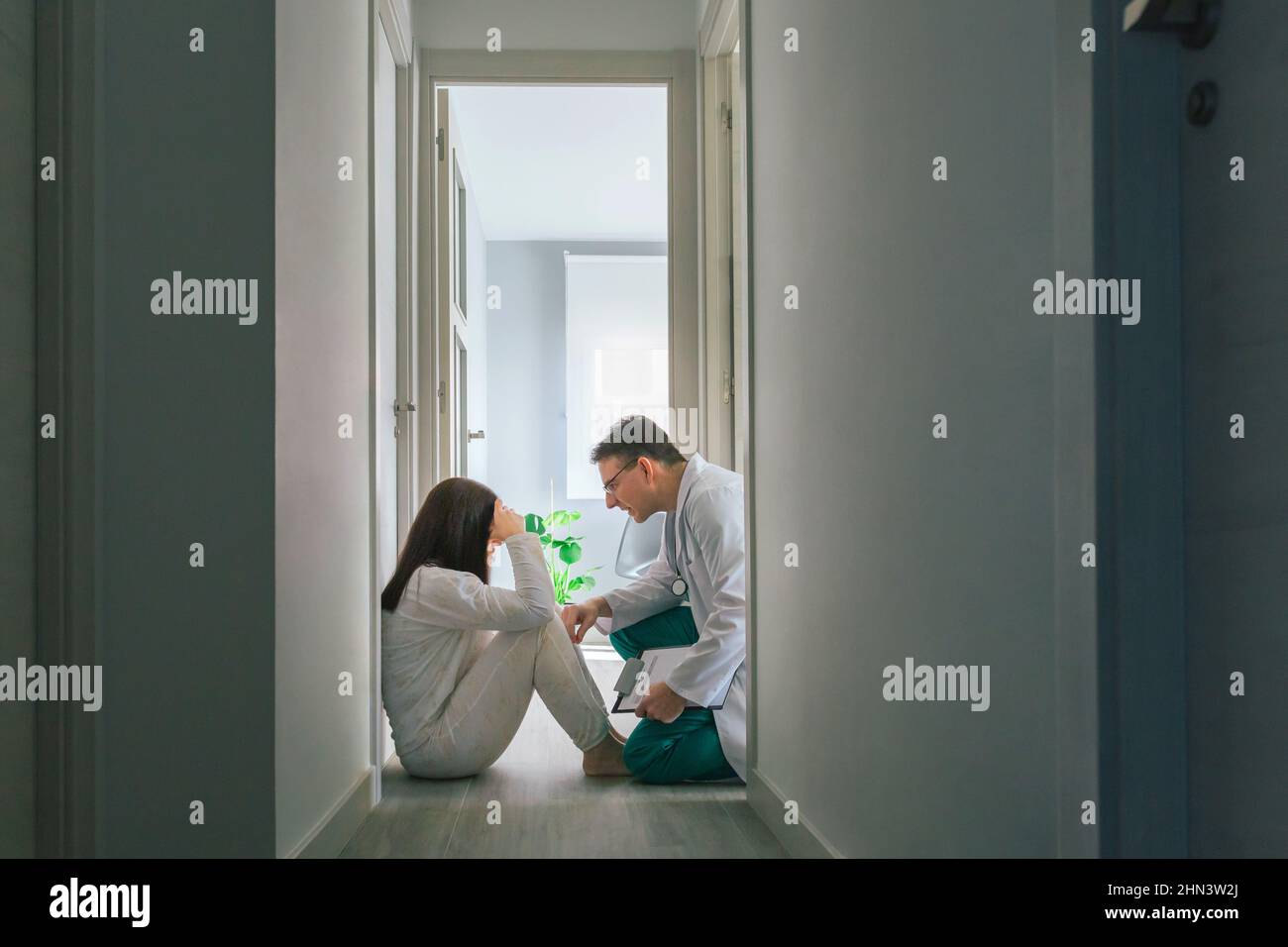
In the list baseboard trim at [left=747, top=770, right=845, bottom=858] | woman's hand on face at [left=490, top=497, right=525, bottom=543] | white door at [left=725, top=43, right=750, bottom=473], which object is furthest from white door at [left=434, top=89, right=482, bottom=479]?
baseboard trim at [left=747, top=770, right=845, bottom=858]

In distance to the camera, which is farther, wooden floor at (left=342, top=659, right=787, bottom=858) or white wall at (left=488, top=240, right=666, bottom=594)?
white wall at (left=488, top=240, right=666, bottom=594)

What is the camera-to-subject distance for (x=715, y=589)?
9.27 ft

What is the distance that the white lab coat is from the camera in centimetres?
271

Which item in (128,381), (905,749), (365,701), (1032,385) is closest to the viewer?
(1032,385)

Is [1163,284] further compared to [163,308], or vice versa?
[163,308]

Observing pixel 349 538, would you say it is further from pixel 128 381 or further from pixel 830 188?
pixel 830 188

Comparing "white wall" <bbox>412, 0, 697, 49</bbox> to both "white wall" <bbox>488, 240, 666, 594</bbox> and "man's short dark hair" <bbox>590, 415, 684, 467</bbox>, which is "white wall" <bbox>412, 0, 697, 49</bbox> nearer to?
"man's short dark hair" <bbox>590, 415, 684, 467</bbox>

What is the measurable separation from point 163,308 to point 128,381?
0.40 ft

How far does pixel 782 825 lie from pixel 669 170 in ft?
7.75

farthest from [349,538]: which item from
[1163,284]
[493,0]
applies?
[493,0]

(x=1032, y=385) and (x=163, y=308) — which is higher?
(x=163, y=308)

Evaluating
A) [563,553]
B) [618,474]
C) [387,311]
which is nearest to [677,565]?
[618,474]

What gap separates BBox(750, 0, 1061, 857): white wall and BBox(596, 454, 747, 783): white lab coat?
0.44 metres

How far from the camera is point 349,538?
7.73ft
